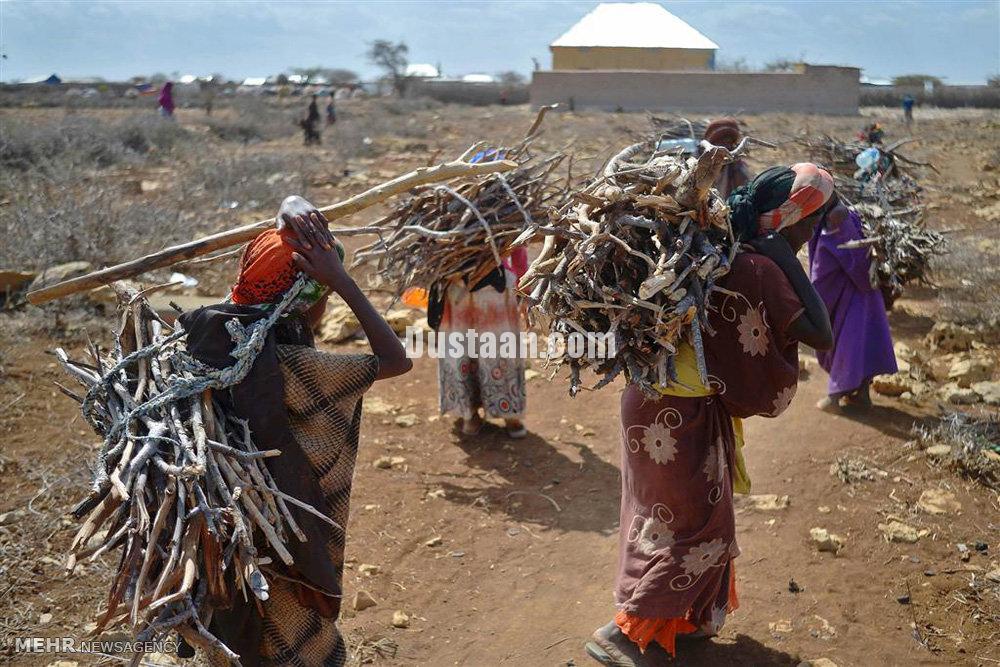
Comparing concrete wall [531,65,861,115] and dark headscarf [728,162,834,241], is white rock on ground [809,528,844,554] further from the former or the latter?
concrete wall [531,65,861,115]

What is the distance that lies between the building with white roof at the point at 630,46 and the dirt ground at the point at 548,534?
38734mm

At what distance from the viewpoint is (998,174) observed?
17.0 metres

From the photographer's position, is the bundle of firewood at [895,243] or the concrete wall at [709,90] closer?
the bundle of firewood at [895,243]

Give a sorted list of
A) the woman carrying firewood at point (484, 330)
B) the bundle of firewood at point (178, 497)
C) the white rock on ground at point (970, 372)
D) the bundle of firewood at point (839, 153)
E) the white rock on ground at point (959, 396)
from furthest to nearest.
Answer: the bundle of firewood at point (839, 153), the white rock on ground at point (970, 372), the white rock on ground at point (959, 396), the woman carrying firewood at point (484, 330), the bundle of firewood at point (178, 497)

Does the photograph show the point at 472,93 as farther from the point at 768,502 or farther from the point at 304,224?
the point at 304,224

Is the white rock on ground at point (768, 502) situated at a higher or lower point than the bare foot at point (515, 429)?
lower

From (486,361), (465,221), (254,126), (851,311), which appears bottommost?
(486,361)

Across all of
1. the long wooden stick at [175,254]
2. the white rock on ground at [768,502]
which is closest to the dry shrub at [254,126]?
the white rock on ground at [768,502]

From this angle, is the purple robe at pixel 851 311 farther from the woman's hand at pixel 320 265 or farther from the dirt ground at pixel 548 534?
the woman's hand at pixel 320 265

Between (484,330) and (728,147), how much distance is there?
6.32ft

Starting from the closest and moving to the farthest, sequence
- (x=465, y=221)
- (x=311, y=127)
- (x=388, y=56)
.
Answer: (x=465, y=221)
(x=311, y=127)
(x=388, y=56)

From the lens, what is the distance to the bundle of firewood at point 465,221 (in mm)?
5199

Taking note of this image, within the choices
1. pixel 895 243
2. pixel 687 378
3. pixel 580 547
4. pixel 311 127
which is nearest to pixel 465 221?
pixel 580 547

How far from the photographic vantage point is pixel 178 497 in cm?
201
